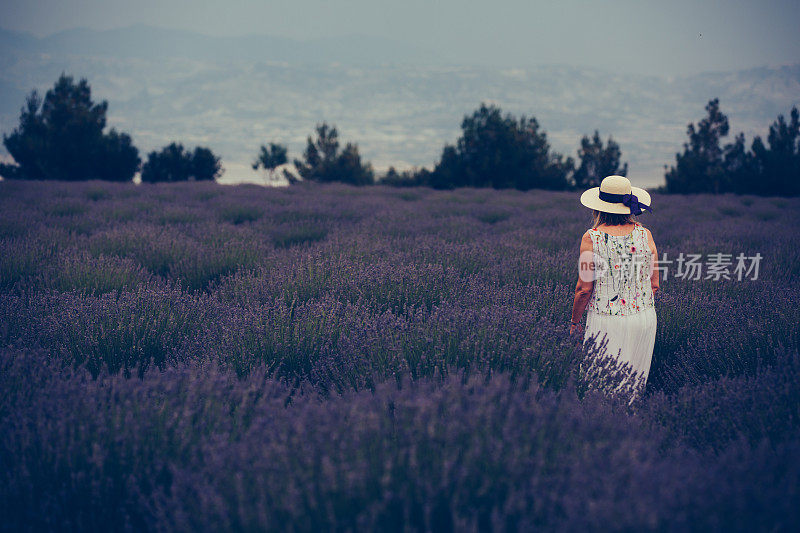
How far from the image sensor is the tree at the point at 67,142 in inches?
992

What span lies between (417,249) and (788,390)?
3387 mm

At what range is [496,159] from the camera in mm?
23734

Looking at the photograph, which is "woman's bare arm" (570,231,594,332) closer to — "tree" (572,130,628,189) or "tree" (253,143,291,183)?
"tree" (572,130,628,189)

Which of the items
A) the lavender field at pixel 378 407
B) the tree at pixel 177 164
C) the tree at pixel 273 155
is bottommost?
the lavender field at pixel 378 407

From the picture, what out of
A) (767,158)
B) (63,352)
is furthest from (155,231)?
(767,158)

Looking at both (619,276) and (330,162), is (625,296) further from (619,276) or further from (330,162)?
(330,162)

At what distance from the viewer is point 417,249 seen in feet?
16.2

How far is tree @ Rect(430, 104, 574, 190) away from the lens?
78.0 ft

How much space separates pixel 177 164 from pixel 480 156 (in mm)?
14325

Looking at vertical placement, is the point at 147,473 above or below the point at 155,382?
below

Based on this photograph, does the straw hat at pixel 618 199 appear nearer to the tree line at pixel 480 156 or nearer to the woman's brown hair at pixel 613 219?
the woman's brown hair at pixel 613 219

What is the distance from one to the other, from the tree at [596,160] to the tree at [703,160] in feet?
10.8

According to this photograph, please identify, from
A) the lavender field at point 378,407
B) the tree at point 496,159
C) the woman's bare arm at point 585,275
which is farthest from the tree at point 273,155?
the woman's bare arm at point 585,275

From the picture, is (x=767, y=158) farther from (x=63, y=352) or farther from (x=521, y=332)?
(x=63, y=352)
